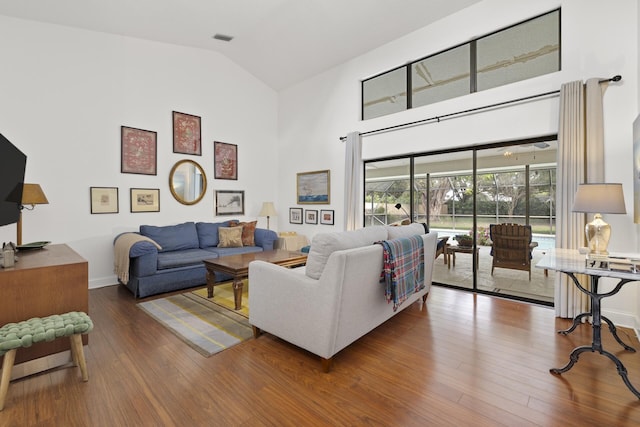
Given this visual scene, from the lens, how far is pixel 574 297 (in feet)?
10.4

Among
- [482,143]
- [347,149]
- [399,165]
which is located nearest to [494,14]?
[482,143]

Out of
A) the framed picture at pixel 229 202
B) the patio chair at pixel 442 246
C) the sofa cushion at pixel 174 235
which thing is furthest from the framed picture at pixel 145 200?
the patio chair at pixel 442 246

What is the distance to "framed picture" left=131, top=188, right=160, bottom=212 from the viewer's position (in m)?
4.82

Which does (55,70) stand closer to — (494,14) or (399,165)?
(399,165)

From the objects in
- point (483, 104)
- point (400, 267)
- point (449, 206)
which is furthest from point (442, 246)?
point (400, 267)

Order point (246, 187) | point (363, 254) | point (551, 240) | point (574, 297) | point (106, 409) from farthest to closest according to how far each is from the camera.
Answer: point (246, 187), point (551, 240), point (574, 297), point (363, 254), point (106, 409)

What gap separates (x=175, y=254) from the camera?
4410 millimetres

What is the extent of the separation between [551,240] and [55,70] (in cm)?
686

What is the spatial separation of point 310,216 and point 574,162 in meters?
4.17

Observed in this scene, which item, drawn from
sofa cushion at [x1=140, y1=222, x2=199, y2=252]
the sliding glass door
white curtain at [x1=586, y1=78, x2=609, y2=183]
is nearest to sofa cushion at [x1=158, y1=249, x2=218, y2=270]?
sofa cushion at [x1=140, y1=222, x2=199, y2=252]

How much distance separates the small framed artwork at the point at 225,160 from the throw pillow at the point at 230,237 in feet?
3.86

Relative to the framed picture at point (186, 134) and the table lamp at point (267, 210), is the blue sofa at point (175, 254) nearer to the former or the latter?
the table lamp at point (267, 210)

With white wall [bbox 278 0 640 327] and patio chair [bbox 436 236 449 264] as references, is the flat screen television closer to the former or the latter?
white wall [bbox 278 0 640 327]

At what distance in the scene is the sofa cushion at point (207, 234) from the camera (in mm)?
5188
